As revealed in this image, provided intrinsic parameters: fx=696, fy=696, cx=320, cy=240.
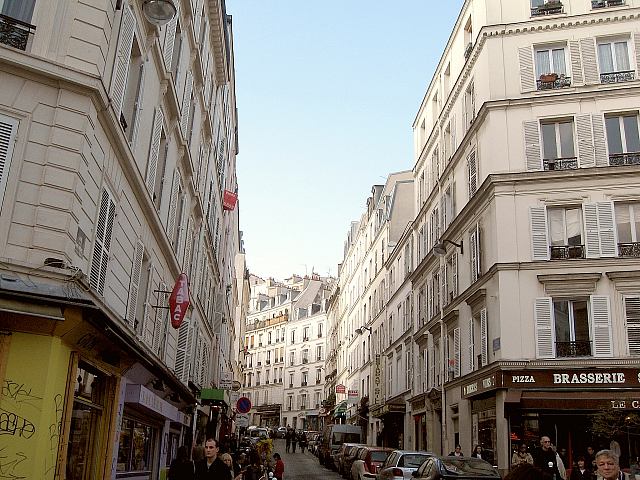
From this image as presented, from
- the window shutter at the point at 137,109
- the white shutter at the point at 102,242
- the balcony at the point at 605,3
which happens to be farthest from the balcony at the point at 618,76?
the white shutter at the point at 102,242

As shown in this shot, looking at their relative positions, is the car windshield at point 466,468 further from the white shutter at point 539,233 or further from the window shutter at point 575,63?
the window shutter at point 575,63

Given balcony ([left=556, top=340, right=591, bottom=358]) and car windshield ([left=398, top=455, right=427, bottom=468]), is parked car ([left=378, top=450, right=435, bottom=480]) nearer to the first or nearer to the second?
car windshield ([left=398, top=455, right=427, bottom=468])

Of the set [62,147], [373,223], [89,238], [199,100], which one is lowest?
[89,238]

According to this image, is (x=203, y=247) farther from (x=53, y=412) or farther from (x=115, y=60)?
(x=53, y=412)

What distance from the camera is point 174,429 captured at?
818 inches

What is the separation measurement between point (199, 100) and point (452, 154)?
11.8 meters

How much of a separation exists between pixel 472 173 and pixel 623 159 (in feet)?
17.5

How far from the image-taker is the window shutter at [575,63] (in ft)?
77.9

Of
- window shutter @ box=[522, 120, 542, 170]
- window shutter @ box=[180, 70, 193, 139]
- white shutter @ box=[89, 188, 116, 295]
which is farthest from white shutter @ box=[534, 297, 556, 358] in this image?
white shutter @ box=[89, 188, 116, 295]

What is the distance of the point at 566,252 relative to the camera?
864 inches

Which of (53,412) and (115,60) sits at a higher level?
(115,60)

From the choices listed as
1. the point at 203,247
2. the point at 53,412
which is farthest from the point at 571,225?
the point at 53,412

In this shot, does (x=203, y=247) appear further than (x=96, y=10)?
Yes

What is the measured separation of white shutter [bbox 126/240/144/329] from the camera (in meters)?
13.3
